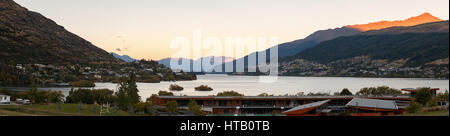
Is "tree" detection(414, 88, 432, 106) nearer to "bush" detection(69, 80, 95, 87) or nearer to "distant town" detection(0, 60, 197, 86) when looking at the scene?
"bush" detection(69, 80, 95, 87)

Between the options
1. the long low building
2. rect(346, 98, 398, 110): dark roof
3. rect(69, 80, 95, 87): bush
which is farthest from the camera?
rect(69, 80, 95, 87): bush

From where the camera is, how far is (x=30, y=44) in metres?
161

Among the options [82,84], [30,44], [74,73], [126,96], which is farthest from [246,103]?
[30,44]

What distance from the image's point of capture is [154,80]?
15375cm

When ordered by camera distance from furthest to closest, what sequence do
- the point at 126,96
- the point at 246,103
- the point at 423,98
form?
1. the point at 246,103
2. the point at 423,98
3. the point at 126,96

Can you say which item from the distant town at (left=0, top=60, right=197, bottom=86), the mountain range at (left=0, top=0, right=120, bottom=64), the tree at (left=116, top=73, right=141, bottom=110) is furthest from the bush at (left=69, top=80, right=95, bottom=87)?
the tree at (left=116, top=73, right=141, bottom=110)

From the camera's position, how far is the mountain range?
14688 cm

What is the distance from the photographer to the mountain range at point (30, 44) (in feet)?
482

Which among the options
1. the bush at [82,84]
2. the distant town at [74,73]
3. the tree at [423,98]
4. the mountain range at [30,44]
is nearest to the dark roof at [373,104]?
the tree at [423,98]

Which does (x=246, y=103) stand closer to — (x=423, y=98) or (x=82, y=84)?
(x=423, y=98)

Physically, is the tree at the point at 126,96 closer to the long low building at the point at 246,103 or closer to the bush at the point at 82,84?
the long low building at the point at 246,103
